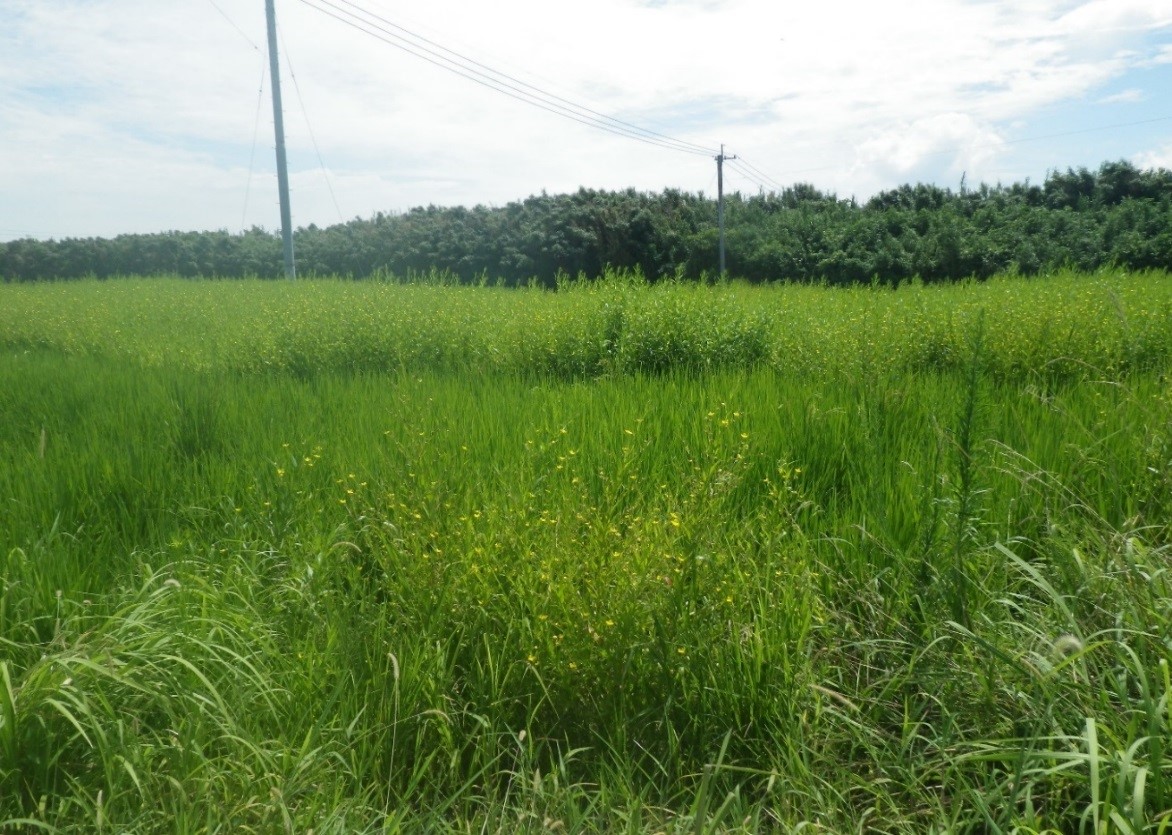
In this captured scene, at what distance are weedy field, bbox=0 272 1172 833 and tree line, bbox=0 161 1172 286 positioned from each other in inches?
598

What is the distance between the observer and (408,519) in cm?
315

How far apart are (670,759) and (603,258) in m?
21.9

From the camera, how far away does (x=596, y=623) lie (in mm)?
2572

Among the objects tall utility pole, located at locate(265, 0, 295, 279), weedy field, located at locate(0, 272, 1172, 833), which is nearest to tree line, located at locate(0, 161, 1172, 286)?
tall utility pole, located at locate(265, 0, 295, 279)

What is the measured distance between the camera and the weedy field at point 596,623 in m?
2.08

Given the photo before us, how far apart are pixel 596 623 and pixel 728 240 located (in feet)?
→ 81.4

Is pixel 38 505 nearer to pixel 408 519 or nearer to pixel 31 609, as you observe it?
pixel 31 609

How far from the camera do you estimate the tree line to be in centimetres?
2041

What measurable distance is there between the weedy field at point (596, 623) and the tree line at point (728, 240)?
15.2 meters

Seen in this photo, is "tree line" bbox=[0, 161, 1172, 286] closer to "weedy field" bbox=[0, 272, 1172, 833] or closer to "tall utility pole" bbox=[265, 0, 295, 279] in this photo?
"tall utility pole" bbox=[265, 0, 295, 279]

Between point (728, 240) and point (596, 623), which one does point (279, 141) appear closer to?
point (728, 240)

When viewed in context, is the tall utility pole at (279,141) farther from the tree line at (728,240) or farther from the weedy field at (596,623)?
the weedy field at (596,623)

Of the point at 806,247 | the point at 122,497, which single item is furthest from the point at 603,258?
the point at 122,497

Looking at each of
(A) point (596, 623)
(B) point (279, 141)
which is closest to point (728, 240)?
(B) point (279, 141)
